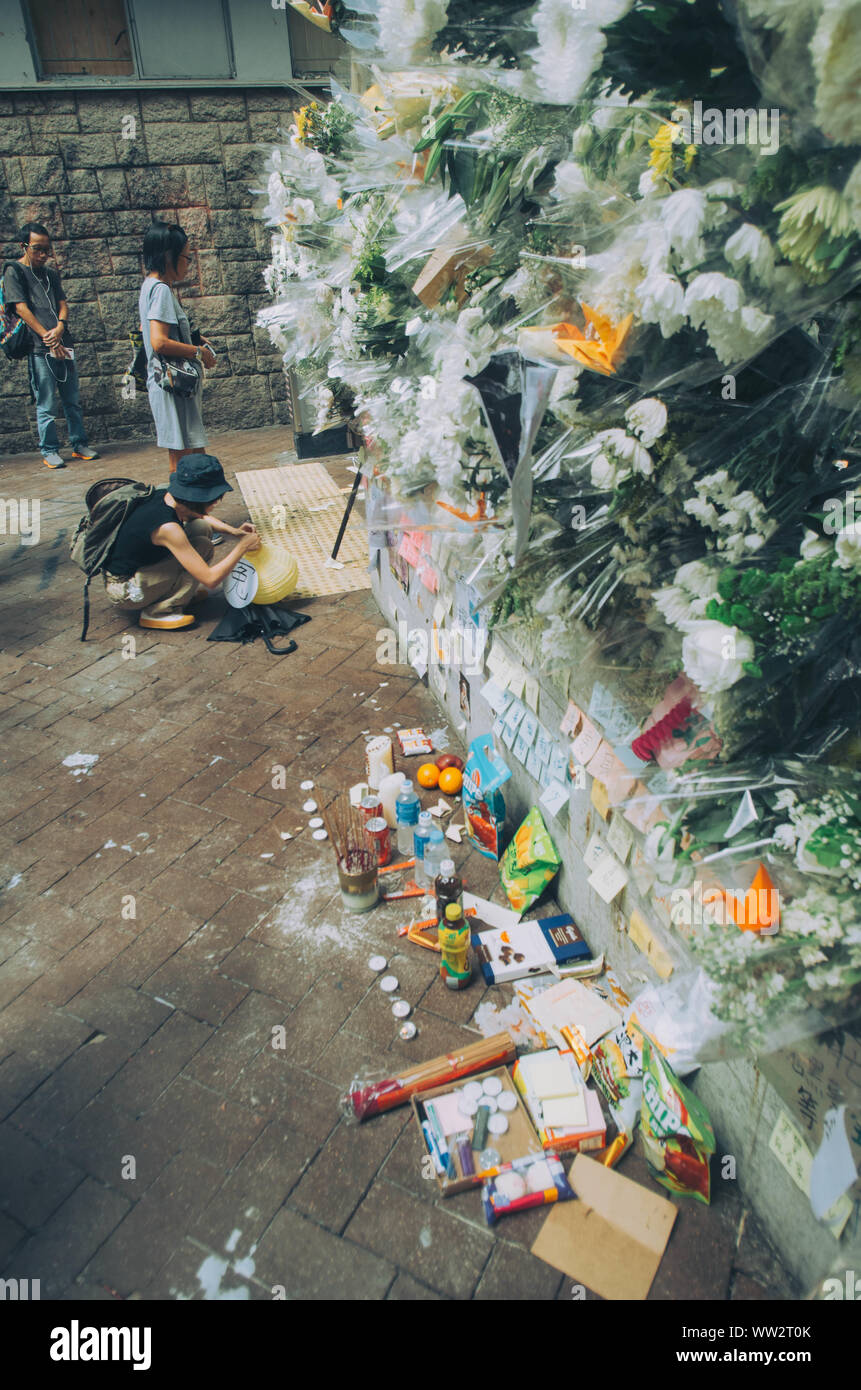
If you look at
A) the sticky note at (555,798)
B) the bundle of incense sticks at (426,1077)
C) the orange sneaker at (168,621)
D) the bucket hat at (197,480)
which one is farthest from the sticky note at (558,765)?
the orange sneaker at (168,621)

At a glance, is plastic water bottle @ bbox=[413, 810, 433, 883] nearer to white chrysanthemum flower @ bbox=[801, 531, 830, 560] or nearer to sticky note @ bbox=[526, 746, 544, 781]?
sticky note @ bbox=[526, 746, 544, 781]

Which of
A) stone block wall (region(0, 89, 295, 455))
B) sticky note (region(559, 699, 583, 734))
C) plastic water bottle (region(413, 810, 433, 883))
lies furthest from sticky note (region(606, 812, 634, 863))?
stone block wall (region(0, 89, 295, 455))

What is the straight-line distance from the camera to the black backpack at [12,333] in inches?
307

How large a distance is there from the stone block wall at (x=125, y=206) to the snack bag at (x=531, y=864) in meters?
8.10

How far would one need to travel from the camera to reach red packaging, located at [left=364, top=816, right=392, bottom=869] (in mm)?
3246

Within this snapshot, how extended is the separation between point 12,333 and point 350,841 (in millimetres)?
7155

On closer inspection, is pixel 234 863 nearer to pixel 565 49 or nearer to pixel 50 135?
pixel 565 49

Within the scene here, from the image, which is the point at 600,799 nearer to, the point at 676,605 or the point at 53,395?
the point at 676,605

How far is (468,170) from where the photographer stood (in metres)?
1.95

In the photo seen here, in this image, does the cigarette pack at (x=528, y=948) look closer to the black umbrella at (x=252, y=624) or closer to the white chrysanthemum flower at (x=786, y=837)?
the white chrysanthemum flower at (x=786, y=837)

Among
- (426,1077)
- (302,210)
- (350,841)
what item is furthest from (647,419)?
(302,210)

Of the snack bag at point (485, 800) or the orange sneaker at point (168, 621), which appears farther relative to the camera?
the orange sneaker at point (168, 621)
